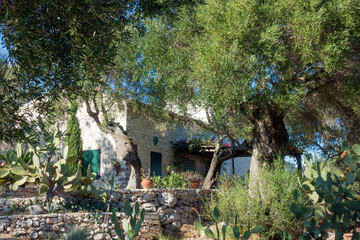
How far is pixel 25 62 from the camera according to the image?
16.2 feet

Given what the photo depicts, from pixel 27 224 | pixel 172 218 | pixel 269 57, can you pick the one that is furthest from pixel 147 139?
pixel 269 57

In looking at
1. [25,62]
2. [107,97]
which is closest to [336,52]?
[25,62]

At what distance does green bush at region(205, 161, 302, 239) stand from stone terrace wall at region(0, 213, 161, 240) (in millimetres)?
3120

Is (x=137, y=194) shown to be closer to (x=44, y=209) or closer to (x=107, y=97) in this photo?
(x=44, y=209)

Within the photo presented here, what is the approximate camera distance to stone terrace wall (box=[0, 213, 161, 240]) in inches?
320

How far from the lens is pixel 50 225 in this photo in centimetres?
833

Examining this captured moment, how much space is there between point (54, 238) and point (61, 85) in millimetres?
4300

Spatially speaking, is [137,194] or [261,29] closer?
[261,29]

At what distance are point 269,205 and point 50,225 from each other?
5.30 meters

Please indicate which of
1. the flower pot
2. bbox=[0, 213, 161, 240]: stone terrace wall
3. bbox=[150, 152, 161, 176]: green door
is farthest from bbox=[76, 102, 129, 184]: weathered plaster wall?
bbox=[0, 213, 161, 240]: stone terrace wall

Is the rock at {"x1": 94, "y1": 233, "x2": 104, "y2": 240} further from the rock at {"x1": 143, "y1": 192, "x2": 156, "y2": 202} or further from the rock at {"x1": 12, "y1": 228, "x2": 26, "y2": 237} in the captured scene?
the rock at {"x1": 143, "y1": 192, "x2": 156, "y2": 202}

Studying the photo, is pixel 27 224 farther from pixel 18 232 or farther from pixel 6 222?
pixel 6 222

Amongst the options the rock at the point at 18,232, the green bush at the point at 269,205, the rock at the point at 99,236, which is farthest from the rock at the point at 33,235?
the green bush at the point at 269,205

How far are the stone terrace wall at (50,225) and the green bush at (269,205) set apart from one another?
3.12 m
